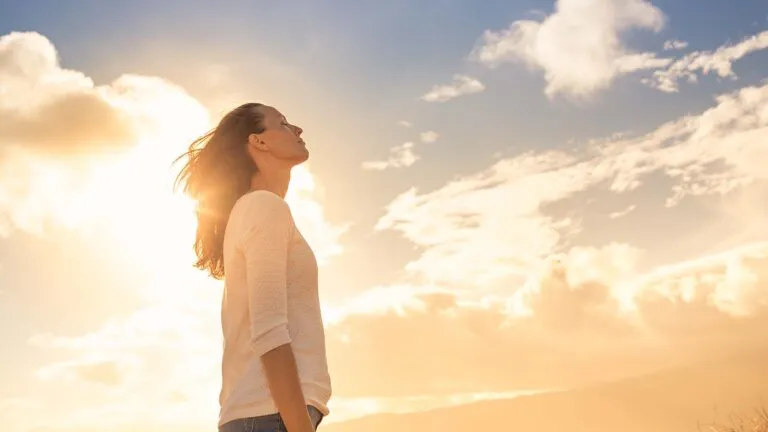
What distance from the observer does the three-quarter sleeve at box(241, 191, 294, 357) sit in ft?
10.8

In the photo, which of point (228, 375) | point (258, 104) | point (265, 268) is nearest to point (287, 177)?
point (258, 104)

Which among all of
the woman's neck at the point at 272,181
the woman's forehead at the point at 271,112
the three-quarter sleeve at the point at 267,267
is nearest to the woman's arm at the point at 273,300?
the three-quarter sleeve at the point at 267,267

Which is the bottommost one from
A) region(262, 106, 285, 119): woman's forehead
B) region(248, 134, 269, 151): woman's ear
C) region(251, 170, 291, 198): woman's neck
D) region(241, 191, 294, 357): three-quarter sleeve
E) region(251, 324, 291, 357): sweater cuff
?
region(251, 324, 291, 357): sweater cuff

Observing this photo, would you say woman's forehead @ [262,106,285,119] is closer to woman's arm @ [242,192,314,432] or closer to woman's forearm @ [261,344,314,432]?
woman's arm @ [242,192,314,432]

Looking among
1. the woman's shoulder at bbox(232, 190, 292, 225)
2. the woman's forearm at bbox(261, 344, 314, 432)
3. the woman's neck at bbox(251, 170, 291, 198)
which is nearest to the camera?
the woman's forearm at bbox(261, 344, 314, 432)

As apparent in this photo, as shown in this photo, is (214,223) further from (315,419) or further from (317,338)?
(315,419)

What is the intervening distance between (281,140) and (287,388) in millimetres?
1568

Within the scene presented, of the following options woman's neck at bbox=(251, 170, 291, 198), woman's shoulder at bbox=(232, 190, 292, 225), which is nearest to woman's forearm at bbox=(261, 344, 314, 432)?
woman's shoulder at bbox=(232, 190, 292, 225)

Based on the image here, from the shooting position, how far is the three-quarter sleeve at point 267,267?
10.8 feet

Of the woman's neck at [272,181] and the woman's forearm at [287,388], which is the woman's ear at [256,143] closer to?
the woman's neck at [272,181]

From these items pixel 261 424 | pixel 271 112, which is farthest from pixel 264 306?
pixel 271 112

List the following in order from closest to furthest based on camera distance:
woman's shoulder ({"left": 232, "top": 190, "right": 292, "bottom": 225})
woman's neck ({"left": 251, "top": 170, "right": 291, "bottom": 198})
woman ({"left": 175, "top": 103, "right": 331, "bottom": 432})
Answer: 1. woman ({"left": 175, "top": 103, "right": 331, "bottom": 432})
2. woman's shoulder ({"left": 232, "top": 190, "right": 292, "bottom": 225})
3. woman's neck ({"left": 251, "top": 170, "right": 291, "bottom": 198})

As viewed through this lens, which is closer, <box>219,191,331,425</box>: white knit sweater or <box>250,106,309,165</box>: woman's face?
<box>219,191,331,425</box>: white knit sweater

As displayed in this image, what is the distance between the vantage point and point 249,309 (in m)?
3.50
